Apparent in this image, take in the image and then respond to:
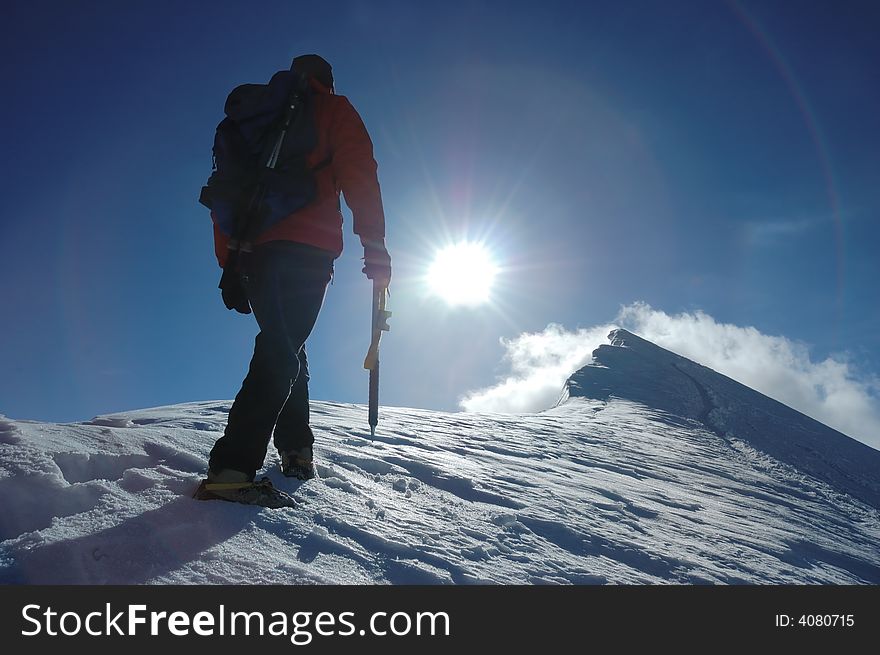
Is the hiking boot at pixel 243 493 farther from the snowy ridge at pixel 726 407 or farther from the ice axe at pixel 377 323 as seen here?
the snowy ridge at pixel 726 407

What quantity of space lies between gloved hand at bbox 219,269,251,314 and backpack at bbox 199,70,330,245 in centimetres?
30

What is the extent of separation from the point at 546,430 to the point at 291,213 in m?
7.01

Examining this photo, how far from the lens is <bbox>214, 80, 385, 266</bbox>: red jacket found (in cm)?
284

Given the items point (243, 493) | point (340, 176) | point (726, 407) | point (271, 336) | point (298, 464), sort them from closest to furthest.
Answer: point (243, 493), point (271, 336), point (340, 176), point (298, 464), point (726, 407)

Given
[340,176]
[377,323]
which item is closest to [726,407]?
[377,323]

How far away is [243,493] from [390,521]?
2.70 feet

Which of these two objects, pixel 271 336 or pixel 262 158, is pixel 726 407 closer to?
pixel 271 336

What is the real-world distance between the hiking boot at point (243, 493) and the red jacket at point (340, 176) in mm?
1346

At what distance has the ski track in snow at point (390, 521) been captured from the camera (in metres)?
1.81

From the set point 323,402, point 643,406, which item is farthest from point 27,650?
point 643,406

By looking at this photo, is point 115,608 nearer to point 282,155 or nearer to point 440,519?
point 440,519

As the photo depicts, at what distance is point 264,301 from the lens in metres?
2.65

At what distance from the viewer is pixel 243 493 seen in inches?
92.4

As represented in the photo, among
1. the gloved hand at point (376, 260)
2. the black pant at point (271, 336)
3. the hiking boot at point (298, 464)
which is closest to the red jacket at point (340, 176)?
the gloved hand at point (376, 260)
